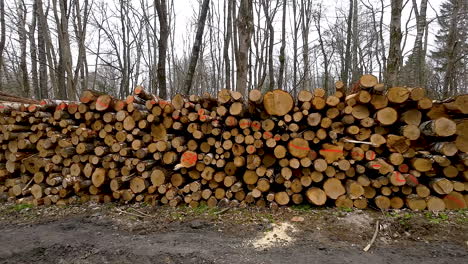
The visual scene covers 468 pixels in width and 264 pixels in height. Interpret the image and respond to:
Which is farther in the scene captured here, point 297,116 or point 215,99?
point 215,99

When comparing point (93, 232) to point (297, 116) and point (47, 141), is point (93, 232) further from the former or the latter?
point (297, 116)

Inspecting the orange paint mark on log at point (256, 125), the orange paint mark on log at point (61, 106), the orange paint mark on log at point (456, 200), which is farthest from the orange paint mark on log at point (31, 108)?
the orange paint mark on log at point (456, 200)

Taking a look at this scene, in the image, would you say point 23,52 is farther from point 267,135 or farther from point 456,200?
point 456,200

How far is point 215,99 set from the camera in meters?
4.12

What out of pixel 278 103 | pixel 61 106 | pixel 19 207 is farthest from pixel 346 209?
pixel 19 207

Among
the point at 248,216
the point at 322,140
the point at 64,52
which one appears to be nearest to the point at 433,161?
the point at 322,140

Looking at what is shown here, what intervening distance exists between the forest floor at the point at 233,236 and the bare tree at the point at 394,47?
3964 millimetres

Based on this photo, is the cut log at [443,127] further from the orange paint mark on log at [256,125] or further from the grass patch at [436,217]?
the orange paint mark on log at [256,125]

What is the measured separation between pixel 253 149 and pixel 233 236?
1262 millimetres

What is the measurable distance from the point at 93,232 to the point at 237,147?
222 cm

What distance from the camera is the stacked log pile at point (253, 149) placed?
3.65 metres

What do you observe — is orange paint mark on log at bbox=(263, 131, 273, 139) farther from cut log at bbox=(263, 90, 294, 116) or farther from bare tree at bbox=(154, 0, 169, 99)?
bare tree at bbox=(154, 0, 169, 99)

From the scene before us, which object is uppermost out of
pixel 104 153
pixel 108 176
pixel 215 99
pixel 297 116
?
pixel 215 99

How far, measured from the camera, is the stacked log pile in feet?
12.0
